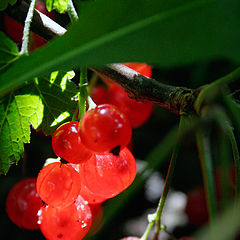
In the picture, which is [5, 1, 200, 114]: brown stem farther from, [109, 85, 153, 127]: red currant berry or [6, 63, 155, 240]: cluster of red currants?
[109, 85, 153, 127]: red currant berry

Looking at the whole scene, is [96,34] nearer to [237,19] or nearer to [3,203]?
[237,19]

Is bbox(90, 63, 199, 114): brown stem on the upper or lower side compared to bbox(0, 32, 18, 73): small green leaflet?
lower

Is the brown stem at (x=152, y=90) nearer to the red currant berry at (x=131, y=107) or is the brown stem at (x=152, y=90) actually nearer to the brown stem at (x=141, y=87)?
the brown stem at (x=141, y=87)

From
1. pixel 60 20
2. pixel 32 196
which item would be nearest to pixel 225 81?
pixel 32 196

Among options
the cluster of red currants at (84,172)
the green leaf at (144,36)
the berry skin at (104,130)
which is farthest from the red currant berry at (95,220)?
the green leaf at (144,36)

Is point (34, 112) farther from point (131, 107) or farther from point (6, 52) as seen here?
point (131, 107)

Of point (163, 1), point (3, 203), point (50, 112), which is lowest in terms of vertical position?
point (3, 203)

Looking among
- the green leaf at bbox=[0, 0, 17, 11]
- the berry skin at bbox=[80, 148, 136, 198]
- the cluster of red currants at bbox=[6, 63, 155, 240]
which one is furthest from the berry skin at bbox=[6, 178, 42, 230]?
the green leaf at bbox=[0, 0, 17, 11]
